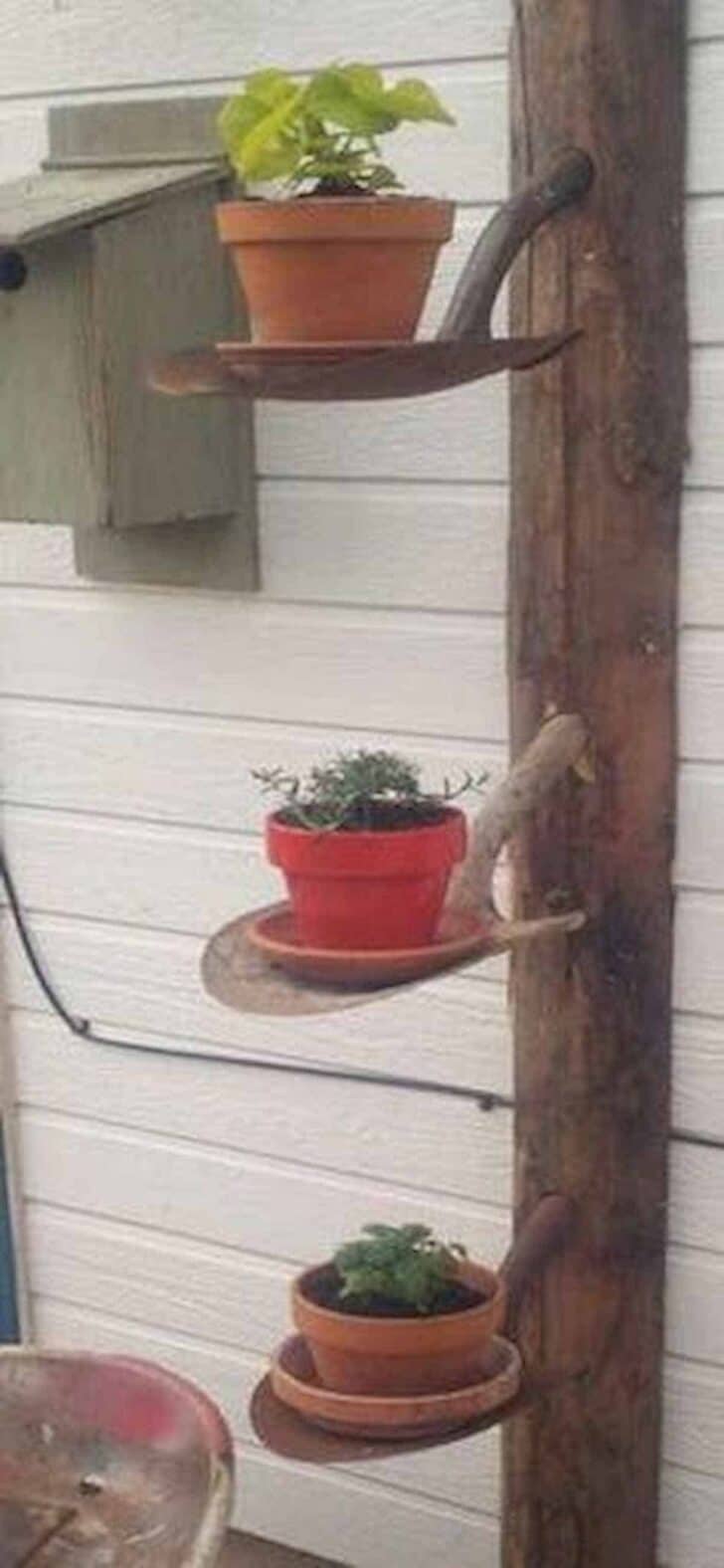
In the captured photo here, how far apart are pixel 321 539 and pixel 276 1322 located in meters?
1.08

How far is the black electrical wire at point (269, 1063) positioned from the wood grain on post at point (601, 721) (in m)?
0.14

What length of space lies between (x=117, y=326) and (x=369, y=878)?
71cm

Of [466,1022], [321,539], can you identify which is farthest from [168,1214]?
[321,539]

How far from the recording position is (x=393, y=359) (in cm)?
184

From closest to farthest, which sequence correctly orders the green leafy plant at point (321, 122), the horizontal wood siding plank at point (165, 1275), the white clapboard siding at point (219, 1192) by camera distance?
1. the green leafy plant at point (321, 122)
2. the white clapboard siding at point (219, 1192)
3. the horizontal wood siding plank at point (165, 1275)

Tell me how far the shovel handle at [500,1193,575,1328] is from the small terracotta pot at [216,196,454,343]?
98 cm

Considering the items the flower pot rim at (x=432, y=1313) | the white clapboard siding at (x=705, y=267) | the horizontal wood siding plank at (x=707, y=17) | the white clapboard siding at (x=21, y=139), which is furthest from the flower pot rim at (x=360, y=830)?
the white clapboard siding at (x=21, y=139)

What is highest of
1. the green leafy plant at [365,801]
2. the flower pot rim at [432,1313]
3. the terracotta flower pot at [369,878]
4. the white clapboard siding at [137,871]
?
the green leafy plant at [365,801]

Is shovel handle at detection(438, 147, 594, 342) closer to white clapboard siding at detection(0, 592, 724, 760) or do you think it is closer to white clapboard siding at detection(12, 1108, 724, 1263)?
white clapboard siding at detection(0, 592, 724, 760)

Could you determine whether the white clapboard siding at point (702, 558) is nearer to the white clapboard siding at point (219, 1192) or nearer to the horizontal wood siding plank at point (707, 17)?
the horizontal wood siding plank at point (707, 17)

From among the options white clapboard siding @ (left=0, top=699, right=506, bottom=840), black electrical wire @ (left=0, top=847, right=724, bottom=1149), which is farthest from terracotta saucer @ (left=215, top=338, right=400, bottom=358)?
black electrical wire @ (left=0, top=847, right=724, bottom=1149)

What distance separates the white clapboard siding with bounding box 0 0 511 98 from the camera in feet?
7.46

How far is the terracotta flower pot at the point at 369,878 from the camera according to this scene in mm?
1894

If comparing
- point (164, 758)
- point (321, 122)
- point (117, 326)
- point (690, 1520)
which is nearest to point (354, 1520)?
point (690, 1520)
